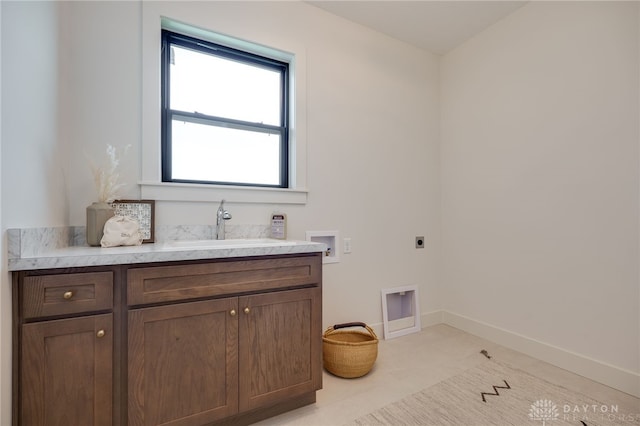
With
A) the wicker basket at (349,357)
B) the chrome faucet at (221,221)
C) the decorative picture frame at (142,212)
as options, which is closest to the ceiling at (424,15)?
the chrome faucet at (221,221)

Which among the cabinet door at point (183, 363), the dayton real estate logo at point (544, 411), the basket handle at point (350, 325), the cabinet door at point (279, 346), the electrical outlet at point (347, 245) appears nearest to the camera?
the cabinet door at point (183, 363)

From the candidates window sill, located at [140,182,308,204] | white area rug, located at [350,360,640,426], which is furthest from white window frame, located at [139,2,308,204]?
white area rug, located at [350,360,640,426]

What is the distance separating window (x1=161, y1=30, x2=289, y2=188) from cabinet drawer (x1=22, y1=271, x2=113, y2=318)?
0.91 m

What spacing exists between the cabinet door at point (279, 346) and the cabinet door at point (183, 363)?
6 centimetres

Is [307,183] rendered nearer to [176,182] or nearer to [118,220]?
[176,182]

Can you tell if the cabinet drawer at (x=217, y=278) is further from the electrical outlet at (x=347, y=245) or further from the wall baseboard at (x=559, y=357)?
the wall baseboard at (x=559, y=357)

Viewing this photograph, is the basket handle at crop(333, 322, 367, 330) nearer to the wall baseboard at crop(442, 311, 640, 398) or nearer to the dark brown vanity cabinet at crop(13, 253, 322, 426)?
the dark brown vanity cabinet at crop(13, 253, 322, 426)

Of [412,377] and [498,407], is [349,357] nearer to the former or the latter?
[412,377]

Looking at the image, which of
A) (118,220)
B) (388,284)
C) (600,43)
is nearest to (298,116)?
(118,220)

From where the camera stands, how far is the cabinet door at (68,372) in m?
1.06

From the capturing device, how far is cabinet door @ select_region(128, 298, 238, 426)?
1.22 meters

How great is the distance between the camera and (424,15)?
8.00ft

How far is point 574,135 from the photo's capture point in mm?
2055

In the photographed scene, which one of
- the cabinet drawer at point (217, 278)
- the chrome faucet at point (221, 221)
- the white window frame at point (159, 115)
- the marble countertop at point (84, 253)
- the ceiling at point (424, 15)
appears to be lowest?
the cabinet drawer at point (217, 278)
